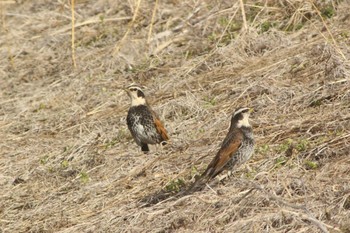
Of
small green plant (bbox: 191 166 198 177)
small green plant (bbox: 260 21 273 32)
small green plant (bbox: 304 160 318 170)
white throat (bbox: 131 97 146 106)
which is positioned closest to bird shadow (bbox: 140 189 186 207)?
small green plant (bbox: 191 166 198 177)

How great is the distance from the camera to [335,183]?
8.26 metres

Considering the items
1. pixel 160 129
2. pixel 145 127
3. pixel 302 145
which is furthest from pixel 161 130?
pixel 302 145

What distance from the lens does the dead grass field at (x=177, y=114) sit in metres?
8.45

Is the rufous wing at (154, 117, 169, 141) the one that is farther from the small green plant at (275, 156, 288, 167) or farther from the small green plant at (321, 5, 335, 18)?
the small green plant at (321, 5, 335, 18)

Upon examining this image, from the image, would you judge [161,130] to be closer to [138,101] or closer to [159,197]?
[138,101]

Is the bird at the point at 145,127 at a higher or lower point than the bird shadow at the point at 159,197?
higher

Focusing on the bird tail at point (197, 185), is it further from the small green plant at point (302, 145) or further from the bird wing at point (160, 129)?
the bird wing at point (160, 129)

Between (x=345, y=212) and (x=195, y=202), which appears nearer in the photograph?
(x=345, y=212)

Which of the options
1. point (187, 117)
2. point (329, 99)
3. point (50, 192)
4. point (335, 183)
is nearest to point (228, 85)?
point (187, 117)

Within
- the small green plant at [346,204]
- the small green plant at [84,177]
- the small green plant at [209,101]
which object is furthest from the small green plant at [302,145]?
the small green plant at [84,177]

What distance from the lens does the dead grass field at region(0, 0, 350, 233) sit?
27.7ft

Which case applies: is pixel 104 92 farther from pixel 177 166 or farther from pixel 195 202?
pixel 195 202

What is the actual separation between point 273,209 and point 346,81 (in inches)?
A: 125

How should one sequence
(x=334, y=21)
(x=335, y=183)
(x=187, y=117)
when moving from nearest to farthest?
1. (x=335, y=183)
2. (x=187, y=117)
3. (x=334, y=21)
